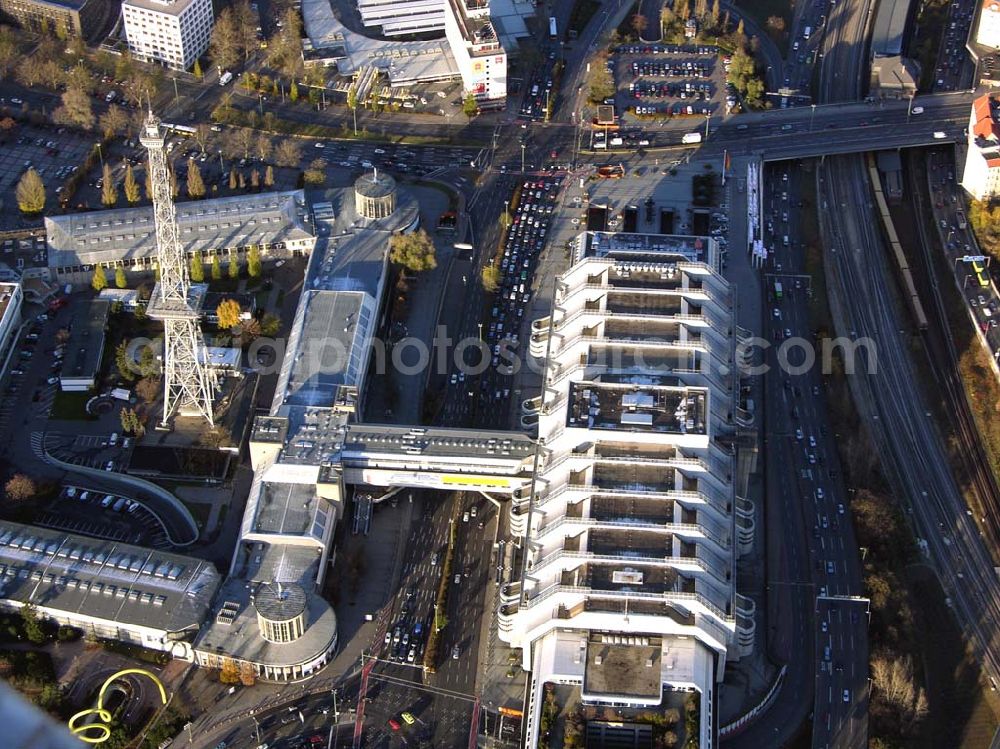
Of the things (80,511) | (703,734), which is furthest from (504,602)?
(80,511)

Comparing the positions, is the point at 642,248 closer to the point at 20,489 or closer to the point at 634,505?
the point at 634,505

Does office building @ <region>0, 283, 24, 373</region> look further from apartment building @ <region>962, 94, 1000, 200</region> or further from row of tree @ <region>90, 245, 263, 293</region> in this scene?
apartment building @ <region>962, 94, 1000, 200</region>

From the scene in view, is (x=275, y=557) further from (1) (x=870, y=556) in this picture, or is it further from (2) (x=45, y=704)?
(1) (x=870, y=556)

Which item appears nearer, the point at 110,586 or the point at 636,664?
the point at 636,664

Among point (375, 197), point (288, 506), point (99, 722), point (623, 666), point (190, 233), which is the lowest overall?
point (99, 722)

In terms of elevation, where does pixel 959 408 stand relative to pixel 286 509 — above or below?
above

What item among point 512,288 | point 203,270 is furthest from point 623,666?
point 203,270

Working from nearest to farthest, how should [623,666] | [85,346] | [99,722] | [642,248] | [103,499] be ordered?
[623,666] < [99,722] < [103,499] < [642,248] < [85,346]
